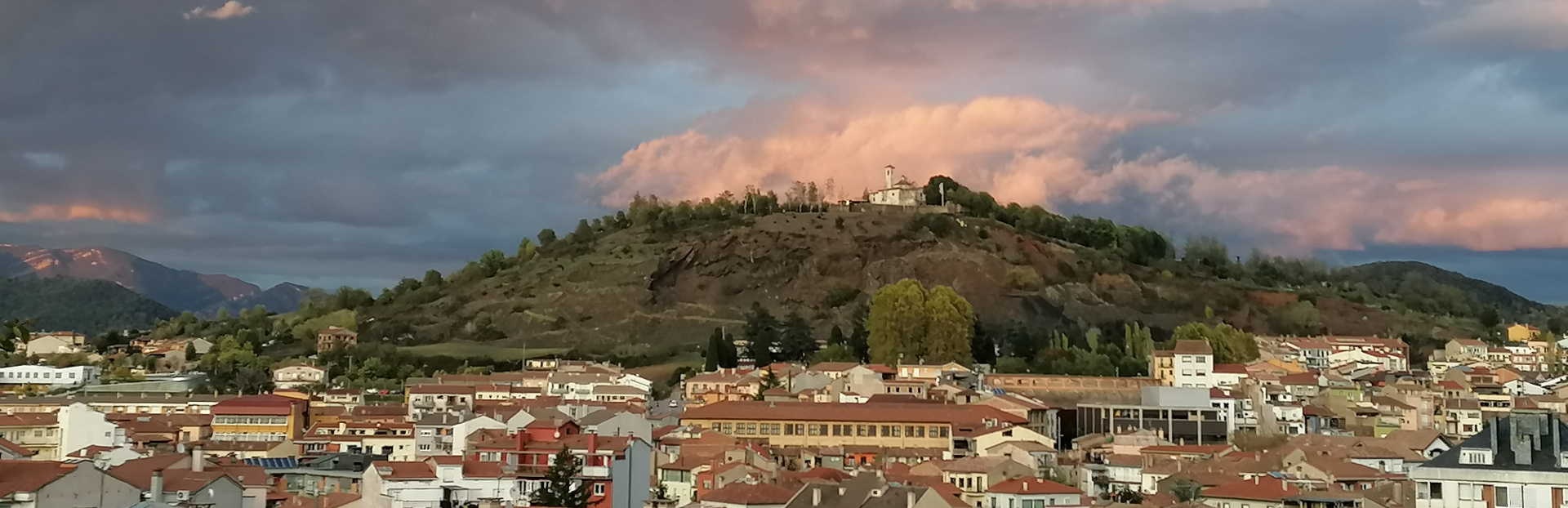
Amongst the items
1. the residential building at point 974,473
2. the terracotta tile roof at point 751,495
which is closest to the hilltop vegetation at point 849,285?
the residential building at point 974,473

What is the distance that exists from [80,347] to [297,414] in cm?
4541

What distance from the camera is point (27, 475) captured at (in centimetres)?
2992

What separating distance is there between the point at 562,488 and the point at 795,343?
48061 mm

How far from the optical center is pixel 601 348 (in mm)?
99500

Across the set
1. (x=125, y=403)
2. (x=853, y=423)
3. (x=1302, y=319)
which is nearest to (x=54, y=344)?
(x=125, y=403)

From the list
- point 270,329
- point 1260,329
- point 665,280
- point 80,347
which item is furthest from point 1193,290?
point 80,347

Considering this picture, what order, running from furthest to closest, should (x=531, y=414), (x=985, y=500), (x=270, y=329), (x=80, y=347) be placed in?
(x=270, y=329)
(x=80, y=347)
(x=531, y=414)
(x=985, y=500)

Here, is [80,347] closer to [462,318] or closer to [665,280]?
[462,318]

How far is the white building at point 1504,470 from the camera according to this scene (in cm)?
3241

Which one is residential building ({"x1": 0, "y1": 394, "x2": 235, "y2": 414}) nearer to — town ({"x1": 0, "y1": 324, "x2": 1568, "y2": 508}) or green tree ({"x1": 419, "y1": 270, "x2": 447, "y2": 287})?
town ({"x1": 0, "y1": 324, "x2": 1568, "y2": 508})

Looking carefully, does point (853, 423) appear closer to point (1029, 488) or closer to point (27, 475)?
point (1029, 488)

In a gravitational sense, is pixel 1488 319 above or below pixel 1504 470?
above

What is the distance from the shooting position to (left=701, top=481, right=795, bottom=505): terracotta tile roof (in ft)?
121

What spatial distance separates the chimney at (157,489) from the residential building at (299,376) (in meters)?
47.9
